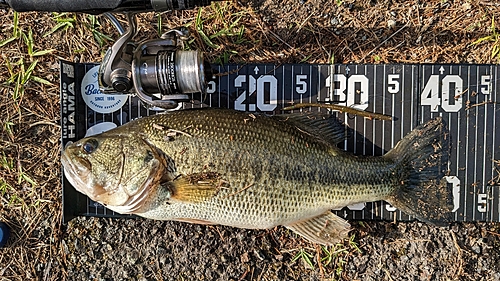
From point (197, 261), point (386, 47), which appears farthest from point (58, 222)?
point (386, 47)

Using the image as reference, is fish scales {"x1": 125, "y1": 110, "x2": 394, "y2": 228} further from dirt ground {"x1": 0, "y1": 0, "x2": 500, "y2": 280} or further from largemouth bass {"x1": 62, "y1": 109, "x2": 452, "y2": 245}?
dirt ground {"x1": 0, "y1": 0, "x2": 500, "y2": 280}

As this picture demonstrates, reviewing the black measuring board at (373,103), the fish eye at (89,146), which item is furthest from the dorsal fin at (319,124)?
the fish eye at (89,146)

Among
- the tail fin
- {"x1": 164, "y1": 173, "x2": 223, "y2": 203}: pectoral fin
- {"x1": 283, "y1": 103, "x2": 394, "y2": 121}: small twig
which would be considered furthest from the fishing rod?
the tail fin

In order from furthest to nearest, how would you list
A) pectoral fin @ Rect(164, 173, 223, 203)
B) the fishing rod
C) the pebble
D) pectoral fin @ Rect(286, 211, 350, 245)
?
the pebble < pectoral fin @ Rect(286, 211, 350, 245) < the fishing rod < pectoral fin @ Rect(164, 173, 223, 203)

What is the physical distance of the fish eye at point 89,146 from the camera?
271 centimetres

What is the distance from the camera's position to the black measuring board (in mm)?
3236

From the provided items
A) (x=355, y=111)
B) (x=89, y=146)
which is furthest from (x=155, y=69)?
(x=355, y=111)

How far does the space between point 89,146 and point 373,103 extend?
2.10 metres

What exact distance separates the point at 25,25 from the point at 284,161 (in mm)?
2480

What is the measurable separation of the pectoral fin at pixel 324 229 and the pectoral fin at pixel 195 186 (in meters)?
0.68

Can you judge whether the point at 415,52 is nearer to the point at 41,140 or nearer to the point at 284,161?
the point at 284,161

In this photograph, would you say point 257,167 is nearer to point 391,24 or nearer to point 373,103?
point 373,103

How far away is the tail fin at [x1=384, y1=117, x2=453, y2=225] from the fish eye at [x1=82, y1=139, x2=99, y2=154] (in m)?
2.04

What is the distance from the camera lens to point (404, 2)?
3391 millimetres
